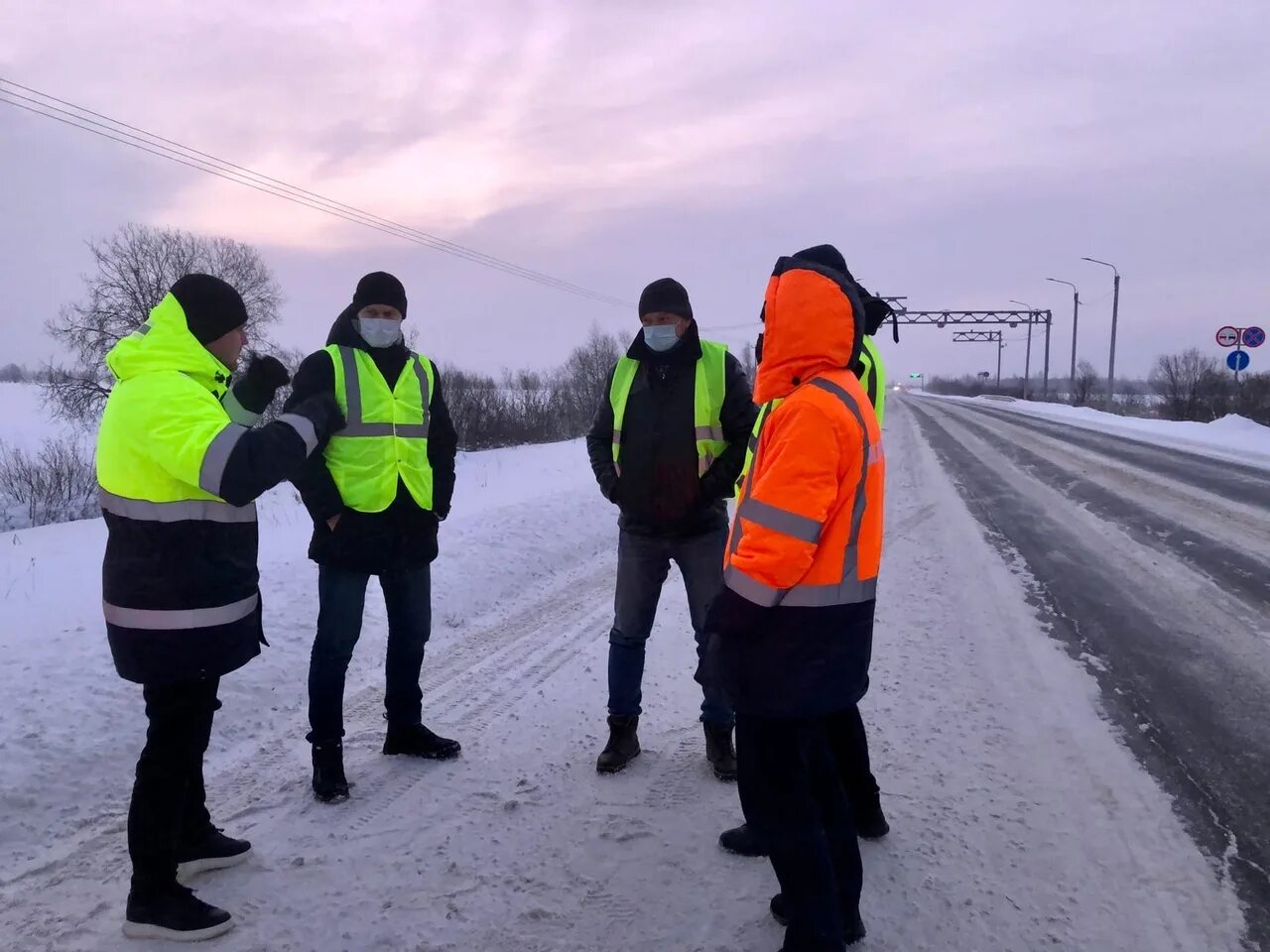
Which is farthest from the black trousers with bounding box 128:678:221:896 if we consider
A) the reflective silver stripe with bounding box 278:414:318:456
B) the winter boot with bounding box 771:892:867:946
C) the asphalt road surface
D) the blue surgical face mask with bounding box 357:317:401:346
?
the asphalt road surface

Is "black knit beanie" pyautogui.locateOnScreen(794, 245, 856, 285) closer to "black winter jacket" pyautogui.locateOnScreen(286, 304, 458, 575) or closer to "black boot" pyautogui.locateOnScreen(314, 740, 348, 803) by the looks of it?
"black winter jacket" pyautogui.locateOnScreen(286, 304, 458, 575)

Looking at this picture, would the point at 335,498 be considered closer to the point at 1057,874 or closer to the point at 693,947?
the point at 693,947

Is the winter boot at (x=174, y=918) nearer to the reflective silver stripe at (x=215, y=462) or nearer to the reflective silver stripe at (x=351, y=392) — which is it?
the reflective silver stripe at (x=215, y=462)

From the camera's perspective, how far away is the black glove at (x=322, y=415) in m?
2.98

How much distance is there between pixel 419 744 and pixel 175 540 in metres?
1.63

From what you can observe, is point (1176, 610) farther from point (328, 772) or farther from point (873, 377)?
point (328, 772)

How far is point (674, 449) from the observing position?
11.6ft

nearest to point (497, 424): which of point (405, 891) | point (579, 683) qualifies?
point (579, 683)

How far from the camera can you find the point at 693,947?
244cm

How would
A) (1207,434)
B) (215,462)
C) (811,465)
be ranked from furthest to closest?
(1207,434), (215,462), (811,465)

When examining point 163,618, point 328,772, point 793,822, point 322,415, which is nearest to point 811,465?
point 793,822

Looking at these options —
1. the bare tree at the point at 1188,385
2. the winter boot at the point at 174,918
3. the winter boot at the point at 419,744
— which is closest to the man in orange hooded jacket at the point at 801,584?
the winter boot at the point at 174,918

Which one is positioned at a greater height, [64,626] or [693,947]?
[64,626]

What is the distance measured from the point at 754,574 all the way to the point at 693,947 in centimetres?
122
